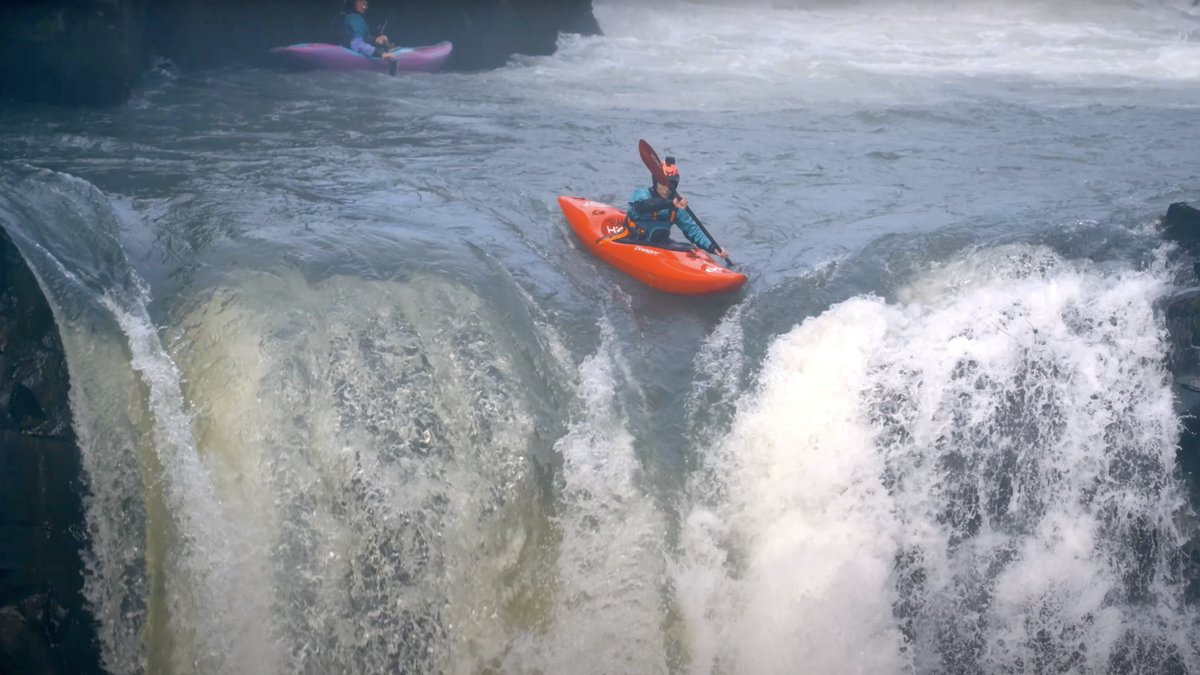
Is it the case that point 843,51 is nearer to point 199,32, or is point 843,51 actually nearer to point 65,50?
point 199,32

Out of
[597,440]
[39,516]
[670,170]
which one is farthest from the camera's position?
[670,170]

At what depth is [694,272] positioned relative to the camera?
6258mm

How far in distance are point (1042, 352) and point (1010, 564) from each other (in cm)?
127

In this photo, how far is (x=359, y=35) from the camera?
12.2m

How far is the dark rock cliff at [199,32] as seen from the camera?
913cm

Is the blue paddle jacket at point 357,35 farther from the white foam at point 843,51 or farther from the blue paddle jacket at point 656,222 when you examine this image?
the blue paddle jacket at point 656,222

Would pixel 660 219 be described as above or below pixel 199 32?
below

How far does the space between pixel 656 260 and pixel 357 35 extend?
7.55m

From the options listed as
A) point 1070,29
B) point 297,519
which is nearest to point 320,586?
point 297,519

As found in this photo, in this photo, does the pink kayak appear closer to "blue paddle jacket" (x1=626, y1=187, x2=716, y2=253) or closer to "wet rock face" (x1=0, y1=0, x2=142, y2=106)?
"wet rock face" (x1=0, y1=0, x2=142, y2=106)

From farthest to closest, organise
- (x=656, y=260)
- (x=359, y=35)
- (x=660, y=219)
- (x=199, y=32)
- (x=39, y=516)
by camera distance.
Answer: (x=359, y=35), (x=199, y=32), (x=660, y=219), (x=656, y=260), (x=39, y=516)

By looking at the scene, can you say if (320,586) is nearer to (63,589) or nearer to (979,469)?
(63,589)

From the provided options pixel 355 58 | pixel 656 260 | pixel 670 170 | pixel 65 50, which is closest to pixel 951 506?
pixel 656 260

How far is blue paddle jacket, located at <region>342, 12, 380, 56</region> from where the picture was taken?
12.1 m
